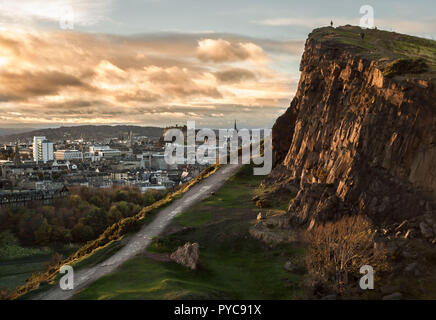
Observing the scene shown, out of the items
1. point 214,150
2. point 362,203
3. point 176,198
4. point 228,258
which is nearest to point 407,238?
point 362,203

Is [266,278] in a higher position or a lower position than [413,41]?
lower

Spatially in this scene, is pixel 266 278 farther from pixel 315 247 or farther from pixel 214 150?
pixel 214 150

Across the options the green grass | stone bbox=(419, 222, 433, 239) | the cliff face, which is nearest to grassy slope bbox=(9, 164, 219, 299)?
the green grass

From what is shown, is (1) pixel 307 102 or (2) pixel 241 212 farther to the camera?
(1) pixel 307 102

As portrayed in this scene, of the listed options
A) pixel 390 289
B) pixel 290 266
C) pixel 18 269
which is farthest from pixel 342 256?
pixel 18 269

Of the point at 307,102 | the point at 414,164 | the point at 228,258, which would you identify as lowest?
the point at 228,258

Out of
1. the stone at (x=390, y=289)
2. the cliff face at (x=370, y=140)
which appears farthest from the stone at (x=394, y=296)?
the cliff face at (x=370, y=140)
